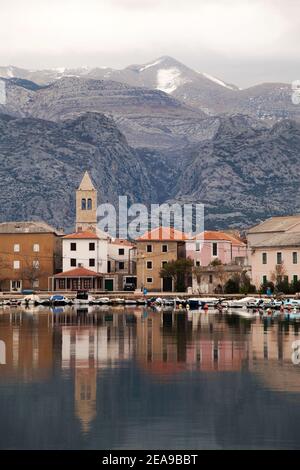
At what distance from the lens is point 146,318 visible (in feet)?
278

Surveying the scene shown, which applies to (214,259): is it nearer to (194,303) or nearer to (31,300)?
(194,303)

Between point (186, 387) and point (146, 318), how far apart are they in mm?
44063

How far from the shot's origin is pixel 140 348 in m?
56.0

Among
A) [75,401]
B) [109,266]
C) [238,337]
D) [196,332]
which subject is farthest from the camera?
[109,266]

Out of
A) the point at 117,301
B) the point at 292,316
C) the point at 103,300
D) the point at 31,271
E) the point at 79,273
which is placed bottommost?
the point at 292,316

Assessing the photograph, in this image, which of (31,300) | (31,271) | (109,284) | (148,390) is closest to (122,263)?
(109,284)

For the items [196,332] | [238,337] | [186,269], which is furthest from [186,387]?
[186,269]

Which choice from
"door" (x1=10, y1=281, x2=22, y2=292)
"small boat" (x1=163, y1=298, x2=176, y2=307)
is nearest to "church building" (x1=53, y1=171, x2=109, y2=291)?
"door" (x1=10, y1=281, x2=22, y2=292)

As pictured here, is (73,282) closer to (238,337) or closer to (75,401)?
(238,337)

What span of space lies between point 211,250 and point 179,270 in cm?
717

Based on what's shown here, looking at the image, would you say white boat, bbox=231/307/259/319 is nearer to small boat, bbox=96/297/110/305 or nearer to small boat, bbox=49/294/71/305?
small boat, bbox=96/297/110/305

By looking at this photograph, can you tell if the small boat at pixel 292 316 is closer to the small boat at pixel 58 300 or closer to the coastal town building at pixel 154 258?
the small boat at pixel 58 300

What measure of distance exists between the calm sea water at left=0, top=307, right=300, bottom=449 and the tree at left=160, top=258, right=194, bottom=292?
52.9 meters

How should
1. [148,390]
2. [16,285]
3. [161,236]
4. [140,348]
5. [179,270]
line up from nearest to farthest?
[148,390], [140,348], [179,270], [161,236], [16,285]
